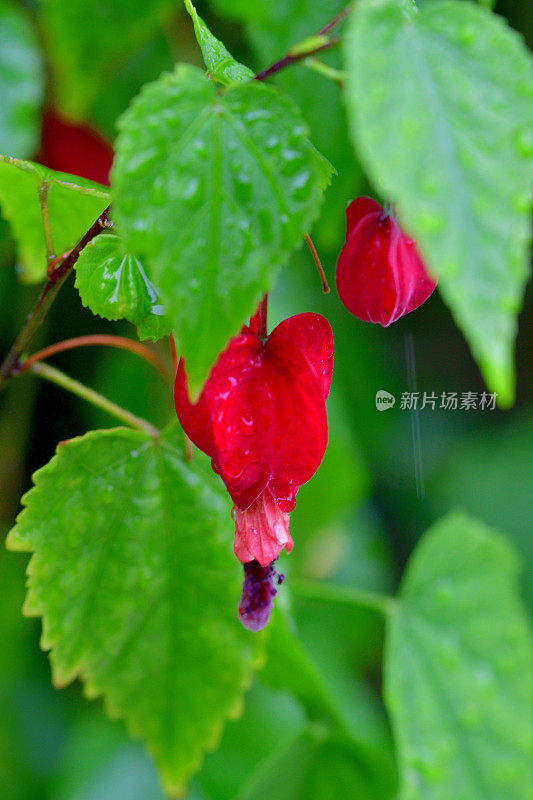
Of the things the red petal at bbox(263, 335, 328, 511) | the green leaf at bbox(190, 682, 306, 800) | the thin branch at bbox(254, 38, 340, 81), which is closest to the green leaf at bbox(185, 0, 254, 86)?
the thin branch at bbox(254, 38, 340, 81)

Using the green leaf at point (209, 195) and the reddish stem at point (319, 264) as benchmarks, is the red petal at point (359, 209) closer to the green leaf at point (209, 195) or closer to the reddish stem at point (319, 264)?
the reddish stem at point (319, 264)

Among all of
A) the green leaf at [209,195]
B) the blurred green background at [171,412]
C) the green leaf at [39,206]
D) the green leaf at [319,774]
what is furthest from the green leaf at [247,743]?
the green leaf at [209,195]

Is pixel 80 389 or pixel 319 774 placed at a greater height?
pixel 80 389

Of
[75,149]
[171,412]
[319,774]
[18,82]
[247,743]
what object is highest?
[18,82]

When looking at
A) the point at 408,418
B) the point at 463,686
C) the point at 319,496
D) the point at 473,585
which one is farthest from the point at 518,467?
the point at 463,686

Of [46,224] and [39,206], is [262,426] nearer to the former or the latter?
[46,224]

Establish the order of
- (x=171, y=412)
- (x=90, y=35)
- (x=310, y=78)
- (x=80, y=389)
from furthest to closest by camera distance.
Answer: (x=171, y=412) < (x=90, y=35) < (x=310, y=78) < (x=80, y=389)

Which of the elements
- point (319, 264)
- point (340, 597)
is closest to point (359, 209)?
point (319, 264)
